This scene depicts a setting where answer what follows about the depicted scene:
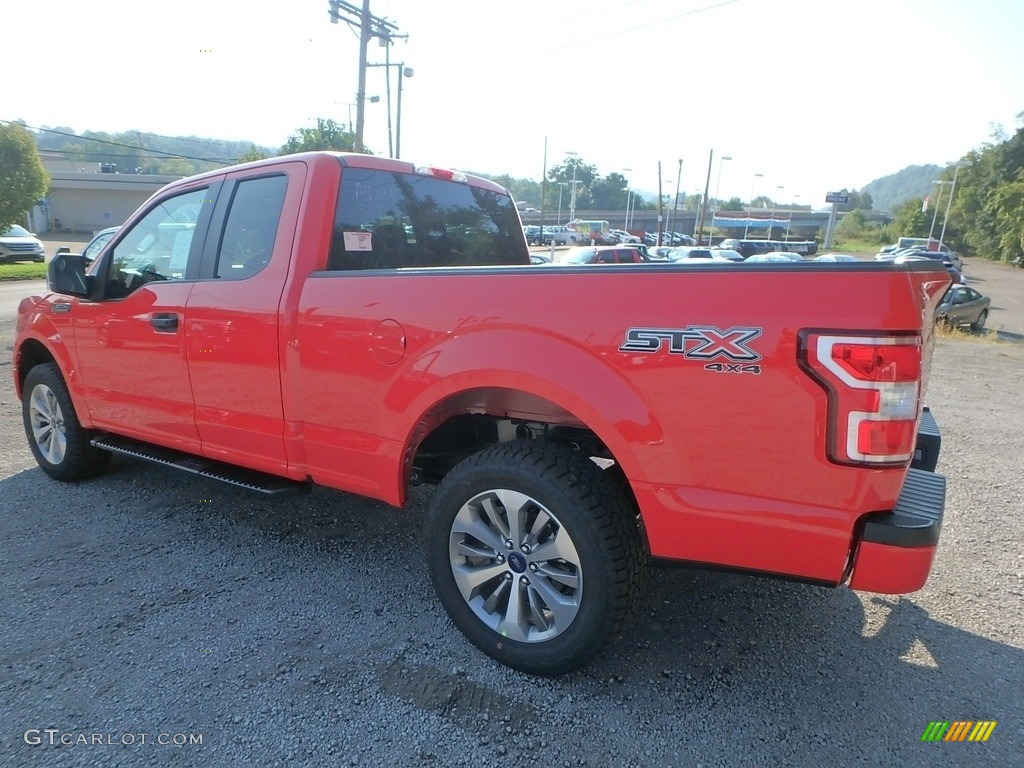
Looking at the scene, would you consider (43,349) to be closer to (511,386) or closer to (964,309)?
(511,386)

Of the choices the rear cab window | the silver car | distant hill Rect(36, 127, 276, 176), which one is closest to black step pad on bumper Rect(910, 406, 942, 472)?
the rear cab window

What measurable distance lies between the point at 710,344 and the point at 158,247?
3316 mm

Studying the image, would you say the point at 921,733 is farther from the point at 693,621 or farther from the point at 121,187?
the point at 121,187

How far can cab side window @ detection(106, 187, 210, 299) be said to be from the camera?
3.71 m

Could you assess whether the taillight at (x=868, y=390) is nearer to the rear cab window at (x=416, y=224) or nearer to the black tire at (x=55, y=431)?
the rear cab window at (x=416, y=224)

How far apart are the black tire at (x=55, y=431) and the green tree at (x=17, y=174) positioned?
102 feet

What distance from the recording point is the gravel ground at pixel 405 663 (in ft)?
7.37

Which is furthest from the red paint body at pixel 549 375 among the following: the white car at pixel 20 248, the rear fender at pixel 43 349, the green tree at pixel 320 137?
the green tree at pixel 320 137

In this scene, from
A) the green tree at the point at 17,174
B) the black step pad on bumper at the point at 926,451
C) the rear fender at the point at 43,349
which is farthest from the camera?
the green tree at the point at 17,174

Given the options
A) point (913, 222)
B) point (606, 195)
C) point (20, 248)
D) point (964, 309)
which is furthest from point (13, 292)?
point (606, 195)

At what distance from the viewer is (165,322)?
11.7 feet

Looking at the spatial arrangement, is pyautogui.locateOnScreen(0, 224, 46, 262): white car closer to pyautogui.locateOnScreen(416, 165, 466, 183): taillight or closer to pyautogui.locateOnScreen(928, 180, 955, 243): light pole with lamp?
pyautogui.locateOnScreen(416, 165, 466, 183): taillight

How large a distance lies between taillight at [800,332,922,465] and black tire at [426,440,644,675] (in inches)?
32.6

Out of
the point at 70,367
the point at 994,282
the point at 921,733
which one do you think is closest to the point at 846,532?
the point at 921,733
